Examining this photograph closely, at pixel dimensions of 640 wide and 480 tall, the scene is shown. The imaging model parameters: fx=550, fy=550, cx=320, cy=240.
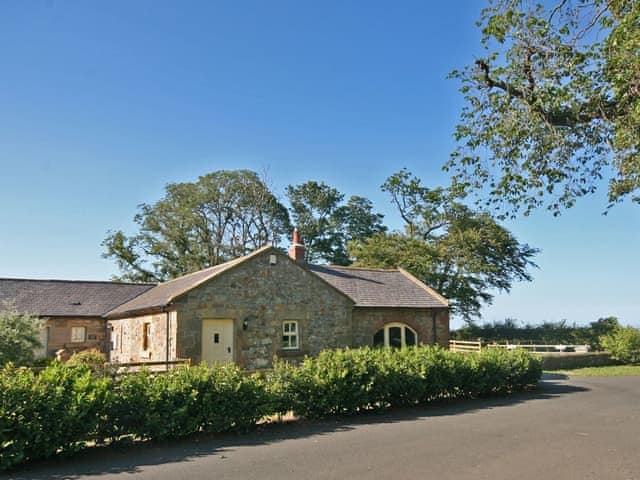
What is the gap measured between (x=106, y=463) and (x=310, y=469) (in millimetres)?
3512

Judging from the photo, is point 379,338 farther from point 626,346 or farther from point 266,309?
point 626,346

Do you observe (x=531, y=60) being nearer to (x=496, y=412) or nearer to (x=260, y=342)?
(x=496, y=412)

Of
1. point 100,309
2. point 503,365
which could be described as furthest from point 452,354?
point 100,309

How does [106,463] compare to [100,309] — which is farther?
[100,309]

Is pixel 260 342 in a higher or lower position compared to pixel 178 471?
higher

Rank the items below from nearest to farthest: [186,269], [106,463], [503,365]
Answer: [106,463] → [503,365] → [186,269]

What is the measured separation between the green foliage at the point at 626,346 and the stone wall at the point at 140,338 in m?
26.0

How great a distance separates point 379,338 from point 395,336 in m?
0.93

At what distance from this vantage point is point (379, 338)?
2591 centimetres

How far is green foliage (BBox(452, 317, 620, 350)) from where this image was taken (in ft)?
129

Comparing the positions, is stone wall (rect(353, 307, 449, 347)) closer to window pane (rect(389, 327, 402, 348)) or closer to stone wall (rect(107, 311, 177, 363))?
window pane (rect(389, 327, 402, 348))

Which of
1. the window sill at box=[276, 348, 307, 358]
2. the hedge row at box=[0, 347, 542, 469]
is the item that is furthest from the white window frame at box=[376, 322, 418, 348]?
the hedge row at box=[0, 347, 542, 469]

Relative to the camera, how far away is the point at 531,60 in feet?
46.2

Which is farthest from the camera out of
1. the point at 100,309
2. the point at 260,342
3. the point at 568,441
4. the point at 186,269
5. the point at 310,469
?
the point at 186,269
